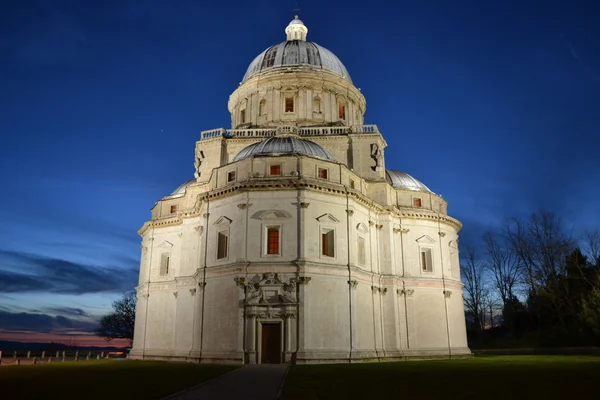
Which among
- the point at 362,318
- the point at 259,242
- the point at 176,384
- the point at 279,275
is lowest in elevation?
the point at 176,384

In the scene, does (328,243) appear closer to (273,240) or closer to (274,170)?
(273,240)

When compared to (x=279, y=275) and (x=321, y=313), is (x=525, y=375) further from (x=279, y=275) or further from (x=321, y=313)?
(x=279, y=275)

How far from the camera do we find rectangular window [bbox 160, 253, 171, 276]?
4281 cm

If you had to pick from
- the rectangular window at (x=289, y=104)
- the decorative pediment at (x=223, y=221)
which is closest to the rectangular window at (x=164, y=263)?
the decorative pediment at (x=223, y=221)

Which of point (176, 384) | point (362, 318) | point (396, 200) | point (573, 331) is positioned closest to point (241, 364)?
point (362, 318)

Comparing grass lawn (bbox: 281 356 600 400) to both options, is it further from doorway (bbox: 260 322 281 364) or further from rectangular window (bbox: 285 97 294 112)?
rectangular window (bbox: 285 97 294 112)

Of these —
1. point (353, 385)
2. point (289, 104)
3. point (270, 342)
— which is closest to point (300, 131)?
point (289, 104)

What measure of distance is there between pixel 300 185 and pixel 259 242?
462 cm

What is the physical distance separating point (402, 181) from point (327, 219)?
1286cm

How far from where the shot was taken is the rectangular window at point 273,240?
32812mm

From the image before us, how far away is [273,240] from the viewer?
3309 centimetres

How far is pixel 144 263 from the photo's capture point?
44.8 m

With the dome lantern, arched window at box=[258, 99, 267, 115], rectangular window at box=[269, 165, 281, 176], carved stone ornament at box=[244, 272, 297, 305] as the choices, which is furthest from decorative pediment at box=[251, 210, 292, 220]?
the dome lantern

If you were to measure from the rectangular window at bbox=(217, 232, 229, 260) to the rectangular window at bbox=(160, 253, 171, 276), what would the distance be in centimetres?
993
